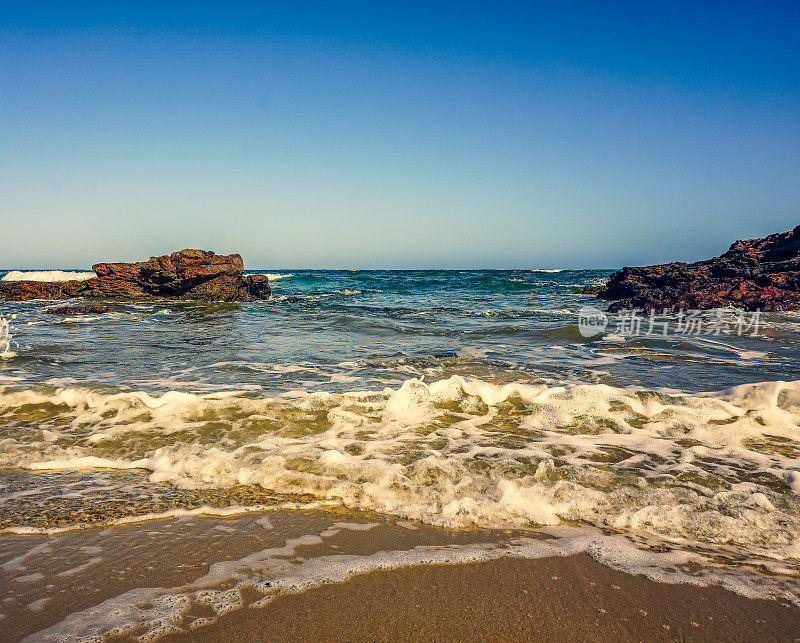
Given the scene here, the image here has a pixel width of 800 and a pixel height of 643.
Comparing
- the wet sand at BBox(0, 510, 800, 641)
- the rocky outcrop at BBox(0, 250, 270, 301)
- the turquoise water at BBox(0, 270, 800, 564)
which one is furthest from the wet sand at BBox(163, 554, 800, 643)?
the rocky outcrop at BBox(0, 250, 270, 301)

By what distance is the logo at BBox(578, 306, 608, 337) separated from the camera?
938 cm

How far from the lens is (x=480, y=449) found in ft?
10.4

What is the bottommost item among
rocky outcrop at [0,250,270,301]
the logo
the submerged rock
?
the submerged rock

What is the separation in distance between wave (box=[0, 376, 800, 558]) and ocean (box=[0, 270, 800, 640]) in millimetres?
15

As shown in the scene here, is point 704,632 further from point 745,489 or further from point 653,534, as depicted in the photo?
point 745,489

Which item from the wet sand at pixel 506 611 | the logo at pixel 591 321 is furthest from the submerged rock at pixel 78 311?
the wet sand at pixel 506 611

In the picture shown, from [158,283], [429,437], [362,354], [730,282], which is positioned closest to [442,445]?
[429,437]

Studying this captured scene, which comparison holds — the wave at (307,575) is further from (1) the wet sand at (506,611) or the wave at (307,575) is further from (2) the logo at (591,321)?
(2) the logo at (591,321)

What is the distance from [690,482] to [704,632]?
4.24ft

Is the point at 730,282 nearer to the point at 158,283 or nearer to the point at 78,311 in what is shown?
the point at 78,311

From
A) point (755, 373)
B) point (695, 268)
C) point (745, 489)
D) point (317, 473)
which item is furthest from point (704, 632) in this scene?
point (695, 268)

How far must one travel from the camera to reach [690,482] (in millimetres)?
2635

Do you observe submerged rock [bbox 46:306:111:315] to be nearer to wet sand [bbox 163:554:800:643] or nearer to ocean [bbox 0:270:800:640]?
ocean [bbox 0:270:800:640]

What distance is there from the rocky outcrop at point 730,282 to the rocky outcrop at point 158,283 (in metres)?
A: 14.6
